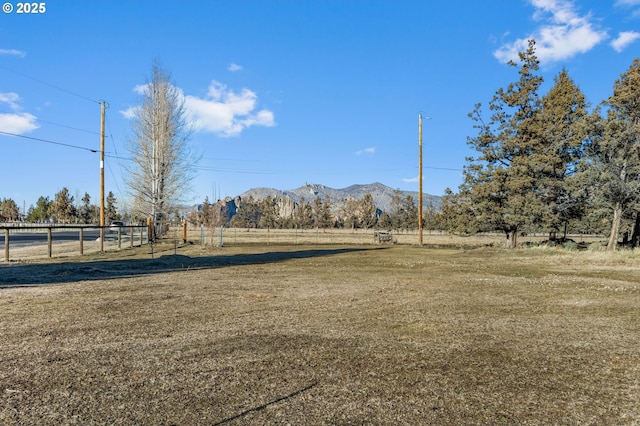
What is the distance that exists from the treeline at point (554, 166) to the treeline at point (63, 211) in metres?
68.1

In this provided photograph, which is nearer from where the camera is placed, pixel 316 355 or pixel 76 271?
pixel 316 355

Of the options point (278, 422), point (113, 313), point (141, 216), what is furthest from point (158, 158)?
point (278, 422)

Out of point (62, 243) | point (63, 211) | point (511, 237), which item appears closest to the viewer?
point (511, 237)

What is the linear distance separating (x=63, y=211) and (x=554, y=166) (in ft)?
273

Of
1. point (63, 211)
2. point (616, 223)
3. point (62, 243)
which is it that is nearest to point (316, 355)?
point (616, 223)

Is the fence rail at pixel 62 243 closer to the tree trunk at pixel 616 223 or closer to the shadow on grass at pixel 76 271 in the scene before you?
the shadow on grass at pixel 76 271

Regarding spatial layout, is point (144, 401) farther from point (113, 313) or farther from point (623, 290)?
point (623, 290)

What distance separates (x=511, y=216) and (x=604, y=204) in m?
5.04

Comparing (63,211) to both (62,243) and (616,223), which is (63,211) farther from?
(616,223)

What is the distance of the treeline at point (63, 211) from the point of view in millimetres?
84169

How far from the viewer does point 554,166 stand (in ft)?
91.5

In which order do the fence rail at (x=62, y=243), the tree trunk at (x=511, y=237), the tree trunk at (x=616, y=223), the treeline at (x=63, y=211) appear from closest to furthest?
the fence rail at (x=62, y=243) < the tree trunk at (x=616, y=223) < the tree trunk at (x=511, y=237) < the treeline at (x=63, y=211)

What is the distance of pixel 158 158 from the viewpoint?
36031 millimetres

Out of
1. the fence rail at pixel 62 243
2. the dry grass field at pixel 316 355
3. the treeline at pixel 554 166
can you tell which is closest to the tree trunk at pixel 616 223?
the treeline at pixel 554 166
